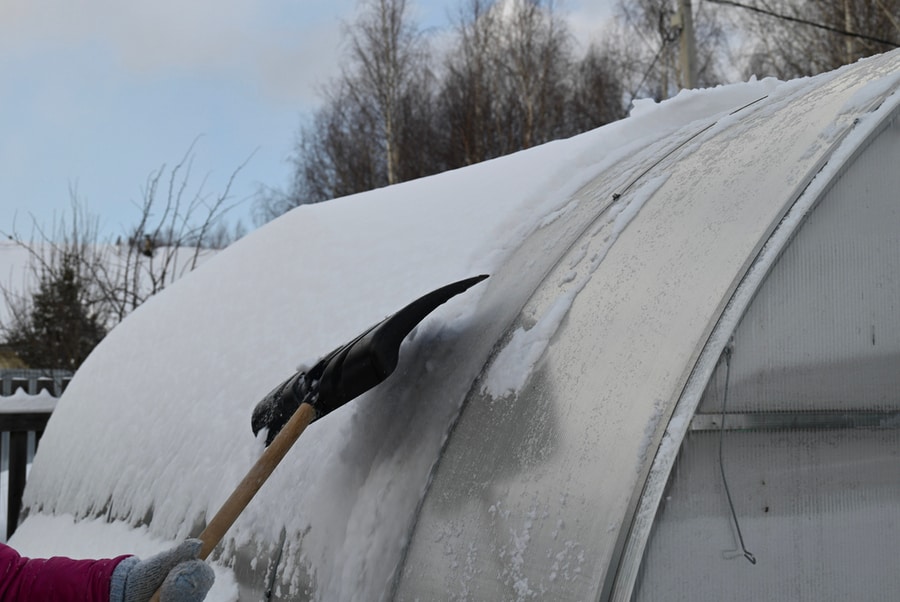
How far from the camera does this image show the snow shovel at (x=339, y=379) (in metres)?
2.10

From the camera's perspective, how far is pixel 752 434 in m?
1.62

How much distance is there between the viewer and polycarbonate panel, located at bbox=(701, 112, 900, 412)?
5.41ft

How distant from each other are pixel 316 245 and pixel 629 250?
1862 millimetres

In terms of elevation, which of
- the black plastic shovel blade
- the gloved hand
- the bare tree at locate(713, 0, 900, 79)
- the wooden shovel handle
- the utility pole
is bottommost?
the gloved hand

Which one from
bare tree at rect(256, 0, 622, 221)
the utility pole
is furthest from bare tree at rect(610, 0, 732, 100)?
the utility pole

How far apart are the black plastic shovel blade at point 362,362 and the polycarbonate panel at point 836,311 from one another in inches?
34.1

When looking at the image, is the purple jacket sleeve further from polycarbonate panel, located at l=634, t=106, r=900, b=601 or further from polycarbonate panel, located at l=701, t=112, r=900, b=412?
polycarbonate panel, located at l=701, t=112, r=900, b=412

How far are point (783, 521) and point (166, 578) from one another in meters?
1.29

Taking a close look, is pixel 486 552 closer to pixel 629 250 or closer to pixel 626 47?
pixel 629 250

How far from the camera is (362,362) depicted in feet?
7.19

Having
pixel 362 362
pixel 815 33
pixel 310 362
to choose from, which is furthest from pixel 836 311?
pixel 815 33

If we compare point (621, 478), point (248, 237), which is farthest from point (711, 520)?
point (248, 237)

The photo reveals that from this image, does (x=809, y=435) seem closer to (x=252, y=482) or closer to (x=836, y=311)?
(x=836, y=311)

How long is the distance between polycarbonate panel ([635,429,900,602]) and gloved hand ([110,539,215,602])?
3.30 ft
